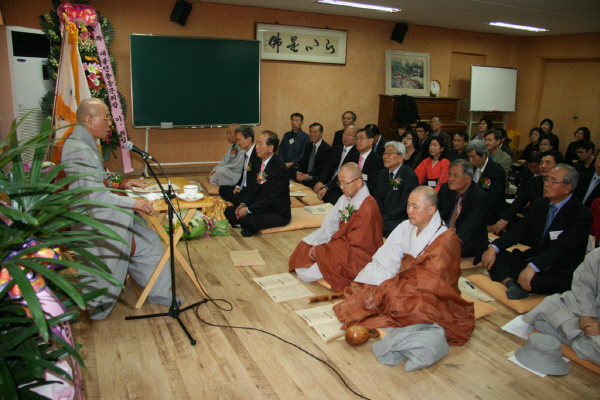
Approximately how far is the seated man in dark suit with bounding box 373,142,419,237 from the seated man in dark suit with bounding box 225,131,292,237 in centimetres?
99

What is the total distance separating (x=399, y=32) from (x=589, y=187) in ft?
15.7

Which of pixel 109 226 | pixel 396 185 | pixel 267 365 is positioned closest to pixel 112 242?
pixel 109 226

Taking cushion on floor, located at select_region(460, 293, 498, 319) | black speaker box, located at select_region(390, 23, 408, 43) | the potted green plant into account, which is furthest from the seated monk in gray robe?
black speaker box, located at select_region(390, 23, 408, 43)

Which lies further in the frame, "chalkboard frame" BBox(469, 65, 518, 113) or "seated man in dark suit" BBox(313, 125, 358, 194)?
"chalkboard frame" BBox(469, 65, 518, 113)

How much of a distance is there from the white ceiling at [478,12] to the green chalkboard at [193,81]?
0.75m

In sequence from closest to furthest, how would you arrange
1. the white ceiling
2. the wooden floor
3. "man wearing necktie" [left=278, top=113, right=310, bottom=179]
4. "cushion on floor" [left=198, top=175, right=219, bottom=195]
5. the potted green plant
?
the potted green plant, the wooden floor, "cushion on floor" [left=198, top=175, right=219, bottom=195], the white ceiling, "man wearing necktie" [left=278, top=113, right=310, bottom=179]

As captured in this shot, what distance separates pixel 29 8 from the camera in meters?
5.79

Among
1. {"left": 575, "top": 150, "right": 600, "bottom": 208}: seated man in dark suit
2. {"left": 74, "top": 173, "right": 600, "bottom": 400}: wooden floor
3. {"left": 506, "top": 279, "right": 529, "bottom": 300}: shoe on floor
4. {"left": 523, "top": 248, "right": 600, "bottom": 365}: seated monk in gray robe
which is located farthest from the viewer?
{"left": 575, "top": 150, "right": 600, "bottom": 208}: seated man in dark suit

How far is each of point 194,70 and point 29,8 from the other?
6.95 feet

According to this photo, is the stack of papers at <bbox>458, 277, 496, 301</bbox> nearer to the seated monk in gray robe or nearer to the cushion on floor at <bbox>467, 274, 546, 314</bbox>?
the cushion on floor at <bbox>467, 274, 546, 314</bbox>

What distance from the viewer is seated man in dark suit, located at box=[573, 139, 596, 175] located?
16.9ft

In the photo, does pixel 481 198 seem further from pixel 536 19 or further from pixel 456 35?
pixel 456 35

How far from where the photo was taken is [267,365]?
2.53m

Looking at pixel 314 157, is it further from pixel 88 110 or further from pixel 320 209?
pixel 88 110
